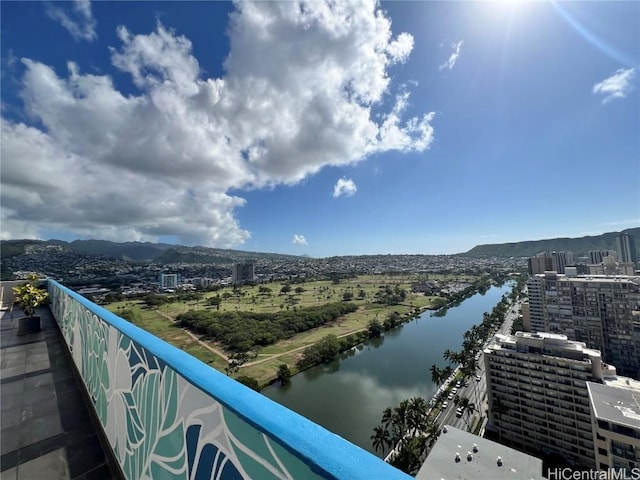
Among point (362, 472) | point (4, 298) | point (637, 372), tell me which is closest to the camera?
point (362, 472)

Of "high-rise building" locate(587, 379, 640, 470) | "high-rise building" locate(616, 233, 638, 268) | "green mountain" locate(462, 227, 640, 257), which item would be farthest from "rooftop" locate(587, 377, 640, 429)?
"green mountain" locate(462, 227, 640, 257)

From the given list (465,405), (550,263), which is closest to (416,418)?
(465,405)

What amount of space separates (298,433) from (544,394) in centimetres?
1627

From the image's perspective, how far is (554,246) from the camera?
116 m

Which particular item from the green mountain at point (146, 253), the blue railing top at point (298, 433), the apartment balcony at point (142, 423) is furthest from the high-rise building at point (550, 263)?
the green mountain at point (146, 253)

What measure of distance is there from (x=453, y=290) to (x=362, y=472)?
181ft

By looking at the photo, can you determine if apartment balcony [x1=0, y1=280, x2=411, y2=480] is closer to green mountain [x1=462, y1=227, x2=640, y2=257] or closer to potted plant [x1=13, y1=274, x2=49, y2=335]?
potted plant [x1=13, y1=274, x2=49, y2=335]

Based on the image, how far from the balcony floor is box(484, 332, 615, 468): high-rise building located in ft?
51.9

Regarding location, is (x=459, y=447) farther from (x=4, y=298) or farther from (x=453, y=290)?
(x=453, y=290)

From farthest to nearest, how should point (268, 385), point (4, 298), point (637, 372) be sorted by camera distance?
point (637, 372) < point (268, 385) < point (4, 298)

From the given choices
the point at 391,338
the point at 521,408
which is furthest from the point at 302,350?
the point at 521,408

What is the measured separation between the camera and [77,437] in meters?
1.55

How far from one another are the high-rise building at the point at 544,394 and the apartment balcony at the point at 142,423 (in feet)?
51.9

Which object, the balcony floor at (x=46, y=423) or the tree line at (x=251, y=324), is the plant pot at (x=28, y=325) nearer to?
the balcony floor at (x=46, y=423)
